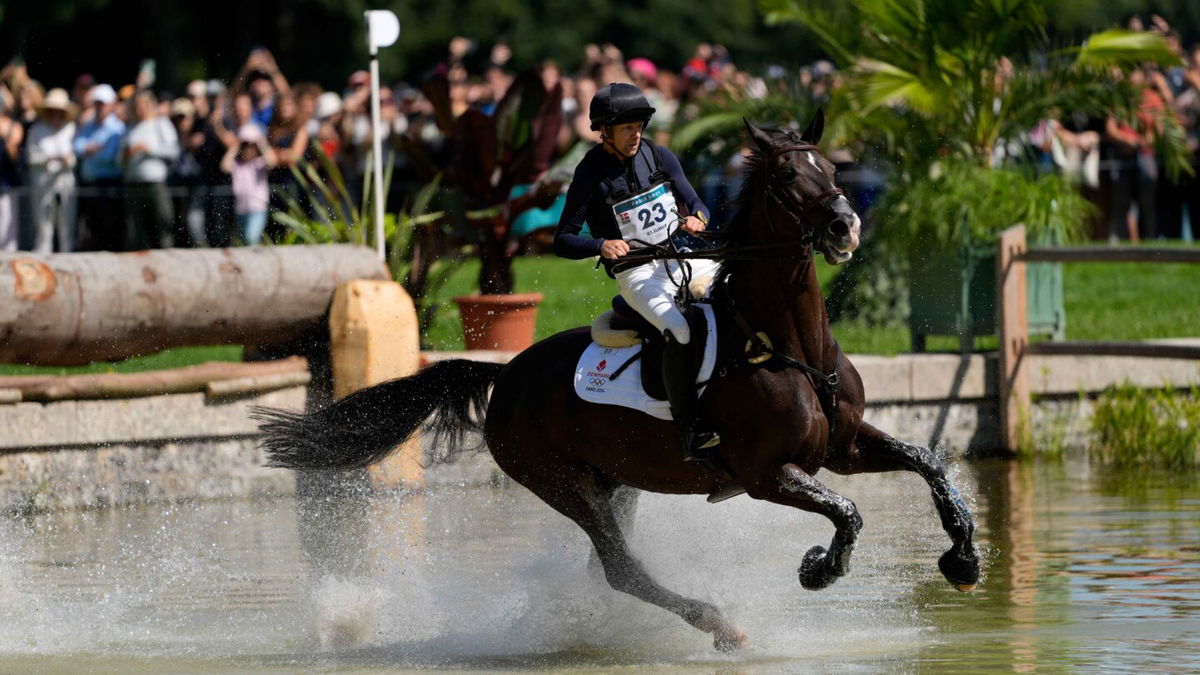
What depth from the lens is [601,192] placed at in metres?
7.73

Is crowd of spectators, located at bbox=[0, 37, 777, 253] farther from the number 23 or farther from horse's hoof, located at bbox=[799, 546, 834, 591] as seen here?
horse's hoof, located at bbox=[799, 546, 834, 591]

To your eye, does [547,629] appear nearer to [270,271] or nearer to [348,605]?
[348,605]

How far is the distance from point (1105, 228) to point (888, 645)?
14506mm

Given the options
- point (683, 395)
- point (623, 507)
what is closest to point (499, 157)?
point (623, 507)

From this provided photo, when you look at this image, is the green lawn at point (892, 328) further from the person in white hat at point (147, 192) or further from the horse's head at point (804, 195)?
the horse's head at point (804, 195)

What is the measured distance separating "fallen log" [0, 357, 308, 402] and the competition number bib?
167 inches

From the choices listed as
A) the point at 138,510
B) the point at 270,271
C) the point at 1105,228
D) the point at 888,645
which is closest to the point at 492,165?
the point at 270,271

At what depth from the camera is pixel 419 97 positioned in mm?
21016

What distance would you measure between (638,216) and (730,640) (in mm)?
1647

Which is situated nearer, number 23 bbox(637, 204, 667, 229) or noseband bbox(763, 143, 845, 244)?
noseband bbox(763, 143, 845, 244)

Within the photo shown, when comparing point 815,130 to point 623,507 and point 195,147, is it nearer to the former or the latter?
point 623,507

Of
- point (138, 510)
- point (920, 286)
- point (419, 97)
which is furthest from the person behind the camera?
point (419, 97)

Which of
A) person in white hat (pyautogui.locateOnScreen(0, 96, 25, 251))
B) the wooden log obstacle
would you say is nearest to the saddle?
the wooden log obstacle

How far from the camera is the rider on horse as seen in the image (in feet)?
24.9
